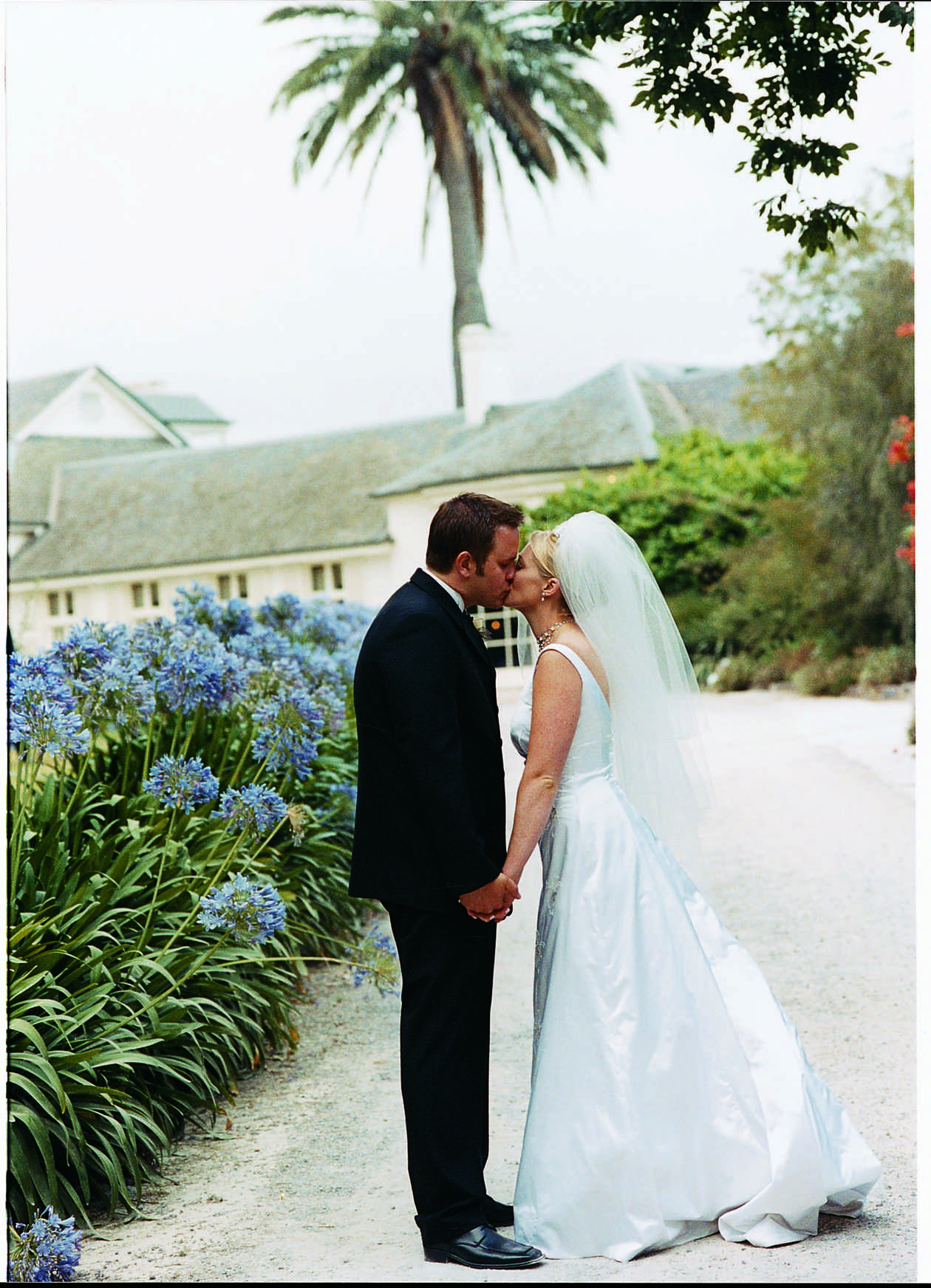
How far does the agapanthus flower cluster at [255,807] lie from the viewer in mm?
4156

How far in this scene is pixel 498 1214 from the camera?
3.45 meters

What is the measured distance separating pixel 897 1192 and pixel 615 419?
24529 mm

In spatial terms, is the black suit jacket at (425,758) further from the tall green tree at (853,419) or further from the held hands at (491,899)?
the tall green tree at (853,419)

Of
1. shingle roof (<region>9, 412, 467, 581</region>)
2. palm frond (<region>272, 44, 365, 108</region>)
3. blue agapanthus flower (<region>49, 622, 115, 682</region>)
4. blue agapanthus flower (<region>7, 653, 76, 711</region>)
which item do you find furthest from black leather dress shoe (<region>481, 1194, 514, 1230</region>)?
palm frond (<region>272, 44, 365, 108</region>)

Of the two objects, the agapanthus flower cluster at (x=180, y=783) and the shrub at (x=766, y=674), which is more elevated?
the agapanthus flower cluster at (x=180, y=783)

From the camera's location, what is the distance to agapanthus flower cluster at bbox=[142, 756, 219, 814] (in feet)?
13.7

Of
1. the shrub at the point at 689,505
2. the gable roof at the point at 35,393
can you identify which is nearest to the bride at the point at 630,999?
the shrub at the point at 689,505

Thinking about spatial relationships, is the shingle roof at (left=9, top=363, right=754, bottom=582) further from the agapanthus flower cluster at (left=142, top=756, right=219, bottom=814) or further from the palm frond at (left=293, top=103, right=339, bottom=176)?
the agapanthus flower cluster at (left=142, top=756, right=219, bottom=814)

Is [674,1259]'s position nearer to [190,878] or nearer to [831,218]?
[190,878]

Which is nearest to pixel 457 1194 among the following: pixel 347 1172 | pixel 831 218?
pixel 347 1172

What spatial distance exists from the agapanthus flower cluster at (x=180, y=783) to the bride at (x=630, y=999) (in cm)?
116

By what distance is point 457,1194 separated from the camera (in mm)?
3209

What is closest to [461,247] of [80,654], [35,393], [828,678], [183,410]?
[828,678]

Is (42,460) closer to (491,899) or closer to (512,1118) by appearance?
(512,1118)
